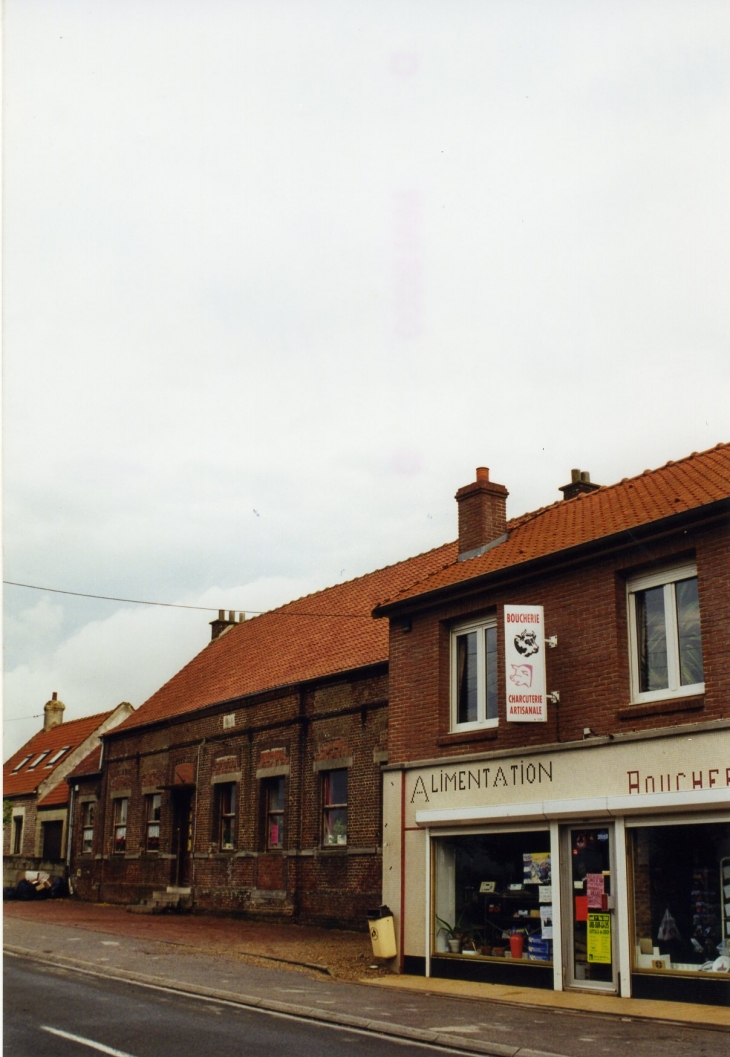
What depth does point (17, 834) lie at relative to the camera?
44.0 meters

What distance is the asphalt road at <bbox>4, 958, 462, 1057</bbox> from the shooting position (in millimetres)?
9367

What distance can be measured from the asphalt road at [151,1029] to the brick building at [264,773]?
921 centimetres

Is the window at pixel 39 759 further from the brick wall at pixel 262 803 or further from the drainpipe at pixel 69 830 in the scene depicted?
the brick wall at pixel 262 803

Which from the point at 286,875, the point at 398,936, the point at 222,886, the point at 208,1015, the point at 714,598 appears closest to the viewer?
the point at 208,1015

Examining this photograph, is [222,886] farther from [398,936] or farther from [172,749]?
[398,936]

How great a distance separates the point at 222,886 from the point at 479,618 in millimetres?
13490

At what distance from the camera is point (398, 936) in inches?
655

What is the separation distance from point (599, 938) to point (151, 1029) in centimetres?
601

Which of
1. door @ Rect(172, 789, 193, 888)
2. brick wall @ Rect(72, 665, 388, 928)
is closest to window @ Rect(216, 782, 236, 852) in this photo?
brick wall @ Rect(72, 665, 388, 928)

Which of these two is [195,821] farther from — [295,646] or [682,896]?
[682,896]

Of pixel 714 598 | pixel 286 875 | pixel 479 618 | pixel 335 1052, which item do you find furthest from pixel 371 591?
pixel 335 1052

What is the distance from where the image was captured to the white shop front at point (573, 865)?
12.6 metres

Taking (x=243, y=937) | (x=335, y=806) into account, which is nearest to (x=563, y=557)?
(x=335, y=806)

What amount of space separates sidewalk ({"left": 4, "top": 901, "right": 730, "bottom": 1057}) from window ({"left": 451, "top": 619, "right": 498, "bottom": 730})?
382cm
